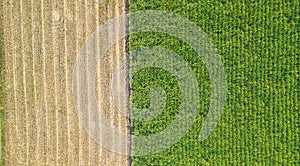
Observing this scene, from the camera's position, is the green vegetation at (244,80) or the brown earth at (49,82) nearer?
the green vegetation at (244,80)

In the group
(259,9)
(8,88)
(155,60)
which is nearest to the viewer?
(259,9)

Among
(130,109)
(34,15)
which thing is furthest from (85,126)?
(34,15)

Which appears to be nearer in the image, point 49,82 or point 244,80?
point 244,80

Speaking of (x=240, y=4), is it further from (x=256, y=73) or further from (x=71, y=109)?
(x=71, y=109)
